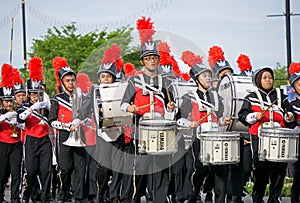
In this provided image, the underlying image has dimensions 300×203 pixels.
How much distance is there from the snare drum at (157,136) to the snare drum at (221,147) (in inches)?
20.7

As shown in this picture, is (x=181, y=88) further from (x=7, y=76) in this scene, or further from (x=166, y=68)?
(x=7, y=76)

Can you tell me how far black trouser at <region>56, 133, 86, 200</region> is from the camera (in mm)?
11508

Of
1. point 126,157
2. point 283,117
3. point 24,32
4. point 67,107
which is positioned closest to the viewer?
point 283,117

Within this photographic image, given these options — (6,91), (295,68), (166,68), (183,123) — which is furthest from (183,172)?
(6,91)

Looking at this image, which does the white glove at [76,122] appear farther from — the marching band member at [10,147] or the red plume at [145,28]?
the red plume at [145,28]

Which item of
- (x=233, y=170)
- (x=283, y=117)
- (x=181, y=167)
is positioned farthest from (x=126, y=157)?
(x=283, y=117)

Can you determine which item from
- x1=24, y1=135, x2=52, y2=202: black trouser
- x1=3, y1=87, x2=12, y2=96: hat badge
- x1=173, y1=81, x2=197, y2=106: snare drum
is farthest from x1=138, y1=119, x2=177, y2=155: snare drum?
x1=3, y1=87, x2=12, y2=96: hat badge

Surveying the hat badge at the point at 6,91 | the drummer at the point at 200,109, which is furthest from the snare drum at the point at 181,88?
the hat badge at the point at 6,91

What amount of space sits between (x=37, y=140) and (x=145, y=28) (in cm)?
276

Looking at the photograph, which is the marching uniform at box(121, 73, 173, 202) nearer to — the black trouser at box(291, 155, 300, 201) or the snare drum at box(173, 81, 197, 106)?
the snare drum at box(173, 81, 197, 106)

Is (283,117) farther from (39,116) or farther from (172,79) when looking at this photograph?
(39,116)

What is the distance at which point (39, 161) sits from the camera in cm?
1195

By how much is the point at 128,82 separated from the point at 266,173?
232 cm

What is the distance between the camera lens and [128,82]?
1032 centimetres
